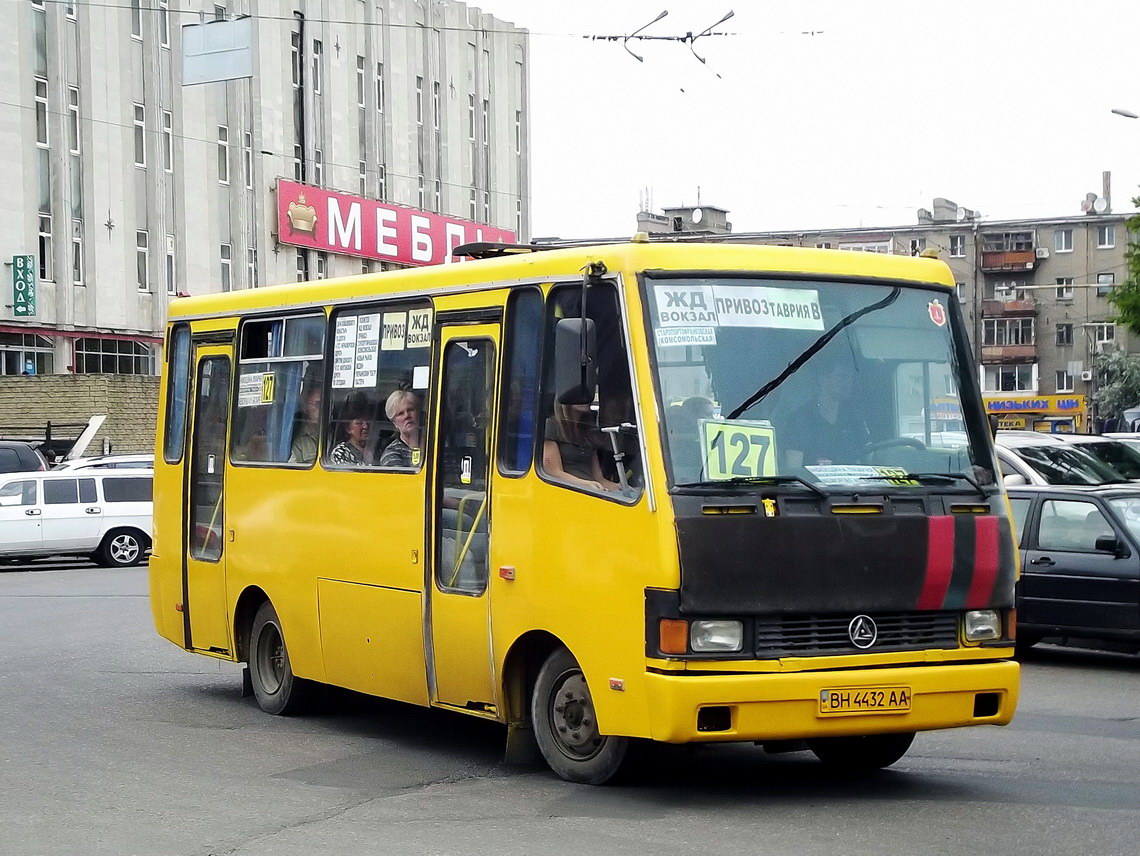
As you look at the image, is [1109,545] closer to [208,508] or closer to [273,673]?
[273,673]

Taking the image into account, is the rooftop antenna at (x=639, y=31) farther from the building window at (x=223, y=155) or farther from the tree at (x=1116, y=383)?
the tree at (x=1116, y=383)

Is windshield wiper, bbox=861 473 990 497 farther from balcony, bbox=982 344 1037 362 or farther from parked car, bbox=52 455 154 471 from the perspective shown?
balcony, bbox=982 344 1037 362

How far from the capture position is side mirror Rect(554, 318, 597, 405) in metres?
7.91

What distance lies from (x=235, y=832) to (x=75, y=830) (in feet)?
2.31

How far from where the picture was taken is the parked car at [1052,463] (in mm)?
A: 17734

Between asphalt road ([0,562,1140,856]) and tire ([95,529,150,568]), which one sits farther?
tire ([95,529,150,568])

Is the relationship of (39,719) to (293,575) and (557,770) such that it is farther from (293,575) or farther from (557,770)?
(557,770)

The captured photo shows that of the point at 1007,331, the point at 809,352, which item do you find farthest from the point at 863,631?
the point at 1007,331

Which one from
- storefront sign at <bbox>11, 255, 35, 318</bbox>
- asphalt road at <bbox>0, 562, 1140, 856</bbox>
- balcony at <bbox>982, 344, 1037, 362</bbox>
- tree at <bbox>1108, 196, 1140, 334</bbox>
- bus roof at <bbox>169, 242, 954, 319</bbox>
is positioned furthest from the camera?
balcony at <bbox>982, 344, 1037, 362</bbox>

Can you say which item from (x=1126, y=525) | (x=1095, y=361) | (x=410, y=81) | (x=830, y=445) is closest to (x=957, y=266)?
(x=1095, y=361)

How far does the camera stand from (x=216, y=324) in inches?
483

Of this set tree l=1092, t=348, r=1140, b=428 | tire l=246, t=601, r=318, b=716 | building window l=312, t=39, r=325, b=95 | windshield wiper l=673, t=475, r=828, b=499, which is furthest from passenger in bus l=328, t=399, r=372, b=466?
tree l=1092, t=348, r=1140, b=428

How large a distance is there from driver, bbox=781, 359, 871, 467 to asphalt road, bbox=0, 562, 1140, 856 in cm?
157

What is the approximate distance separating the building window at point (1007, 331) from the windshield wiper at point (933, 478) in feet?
328
